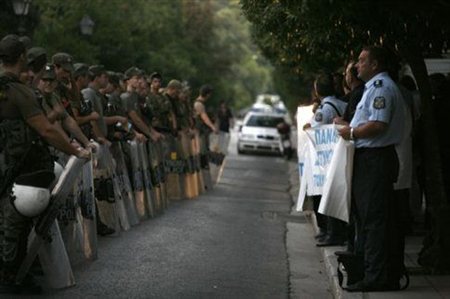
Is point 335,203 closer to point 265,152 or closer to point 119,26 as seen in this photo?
point 119,26

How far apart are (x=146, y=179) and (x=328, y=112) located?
367 centimetres

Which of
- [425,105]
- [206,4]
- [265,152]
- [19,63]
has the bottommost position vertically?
[265,152]

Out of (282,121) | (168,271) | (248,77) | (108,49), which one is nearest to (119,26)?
(108,49)

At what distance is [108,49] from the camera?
2600 cm

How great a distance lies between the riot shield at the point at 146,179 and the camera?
13.8 m

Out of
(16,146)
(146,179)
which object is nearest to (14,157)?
(16,146)

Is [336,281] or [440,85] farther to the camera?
[440,85]

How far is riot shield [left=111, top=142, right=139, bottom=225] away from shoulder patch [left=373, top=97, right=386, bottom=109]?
525 cm

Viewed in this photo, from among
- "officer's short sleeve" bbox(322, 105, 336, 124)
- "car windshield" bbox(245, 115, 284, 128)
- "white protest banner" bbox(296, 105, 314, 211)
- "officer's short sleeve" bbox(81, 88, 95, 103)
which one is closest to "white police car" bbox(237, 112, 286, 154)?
"car windshield" bbox(245, 115, 284, 128)

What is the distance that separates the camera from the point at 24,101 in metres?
7.82

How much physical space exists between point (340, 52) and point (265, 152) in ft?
85.0

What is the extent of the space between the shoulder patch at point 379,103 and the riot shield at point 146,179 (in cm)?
631

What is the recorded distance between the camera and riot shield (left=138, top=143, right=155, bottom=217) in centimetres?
1378

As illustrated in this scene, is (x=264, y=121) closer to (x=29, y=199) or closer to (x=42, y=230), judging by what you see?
(x=42, y=230)
